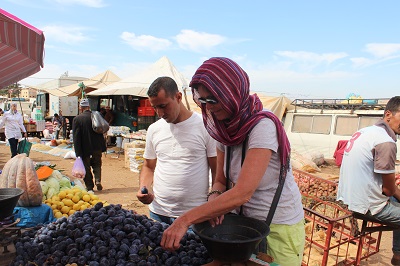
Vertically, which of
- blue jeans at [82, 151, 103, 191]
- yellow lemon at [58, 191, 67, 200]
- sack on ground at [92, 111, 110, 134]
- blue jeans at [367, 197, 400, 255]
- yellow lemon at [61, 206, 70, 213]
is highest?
sack on ground at [92, 111, 110, 134]

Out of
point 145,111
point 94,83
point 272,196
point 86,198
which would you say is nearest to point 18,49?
point 86,198

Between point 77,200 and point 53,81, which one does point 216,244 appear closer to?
point 77,200

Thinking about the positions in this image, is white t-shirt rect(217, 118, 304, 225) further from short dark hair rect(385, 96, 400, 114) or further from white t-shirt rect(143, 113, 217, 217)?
short dark hair rect(385, 96, 400, 114)

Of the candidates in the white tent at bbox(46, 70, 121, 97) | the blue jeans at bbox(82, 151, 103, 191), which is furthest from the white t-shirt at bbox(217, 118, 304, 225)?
the white tent at bbox(46, 70, 121, 97)

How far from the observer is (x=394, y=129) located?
124 inches

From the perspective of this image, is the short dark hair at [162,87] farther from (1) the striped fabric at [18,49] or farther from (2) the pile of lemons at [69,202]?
(2) the pile of lemons at [69,202]

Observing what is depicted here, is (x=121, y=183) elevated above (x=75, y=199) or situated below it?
below

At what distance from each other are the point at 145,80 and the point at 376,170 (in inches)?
448

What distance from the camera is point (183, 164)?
103 inches

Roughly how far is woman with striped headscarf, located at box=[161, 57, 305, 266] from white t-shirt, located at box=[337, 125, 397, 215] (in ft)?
5.39

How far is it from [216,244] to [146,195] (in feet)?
4.12

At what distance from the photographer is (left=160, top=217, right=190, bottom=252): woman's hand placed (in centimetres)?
137

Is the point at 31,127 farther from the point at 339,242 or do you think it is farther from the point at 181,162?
the point at 339,242

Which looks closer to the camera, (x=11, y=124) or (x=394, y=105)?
(x=394, y=105)
